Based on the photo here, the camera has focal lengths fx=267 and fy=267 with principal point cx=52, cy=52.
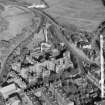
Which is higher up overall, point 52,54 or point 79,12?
point 79,12

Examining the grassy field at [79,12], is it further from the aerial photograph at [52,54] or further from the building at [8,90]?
the building at [8,90]

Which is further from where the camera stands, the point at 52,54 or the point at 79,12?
the point at 79,12

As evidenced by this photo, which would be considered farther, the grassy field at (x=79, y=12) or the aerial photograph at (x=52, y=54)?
the grassy field at (x=79, y=12)

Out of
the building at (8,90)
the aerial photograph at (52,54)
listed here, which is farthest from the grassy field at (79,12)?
the building at (8,90)

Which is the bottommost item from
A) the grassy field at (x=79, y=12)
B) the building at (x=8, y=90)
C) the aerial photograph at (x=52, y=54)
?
the building at (x=8, y=90)

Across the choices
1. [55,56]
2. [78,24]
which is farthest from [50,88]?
[78,24]

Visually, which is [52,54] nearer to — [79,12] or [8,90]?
[8,90]

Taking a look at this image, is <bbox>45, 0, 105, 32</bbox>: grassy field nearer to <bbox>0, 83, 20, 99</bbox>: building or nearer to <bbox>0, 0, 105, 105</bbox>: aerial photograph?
<bbox>0, 0, 105, 105</bbox>: aerial photograph

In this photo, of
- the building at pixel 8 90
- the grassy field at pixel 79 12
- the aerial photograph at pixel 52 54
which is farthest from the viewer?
the grassy field at pixel 79 12

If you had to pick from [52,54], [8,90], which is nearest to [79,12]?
[52,54]

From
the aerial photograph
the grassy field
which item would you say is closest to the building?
the aerial photograph
